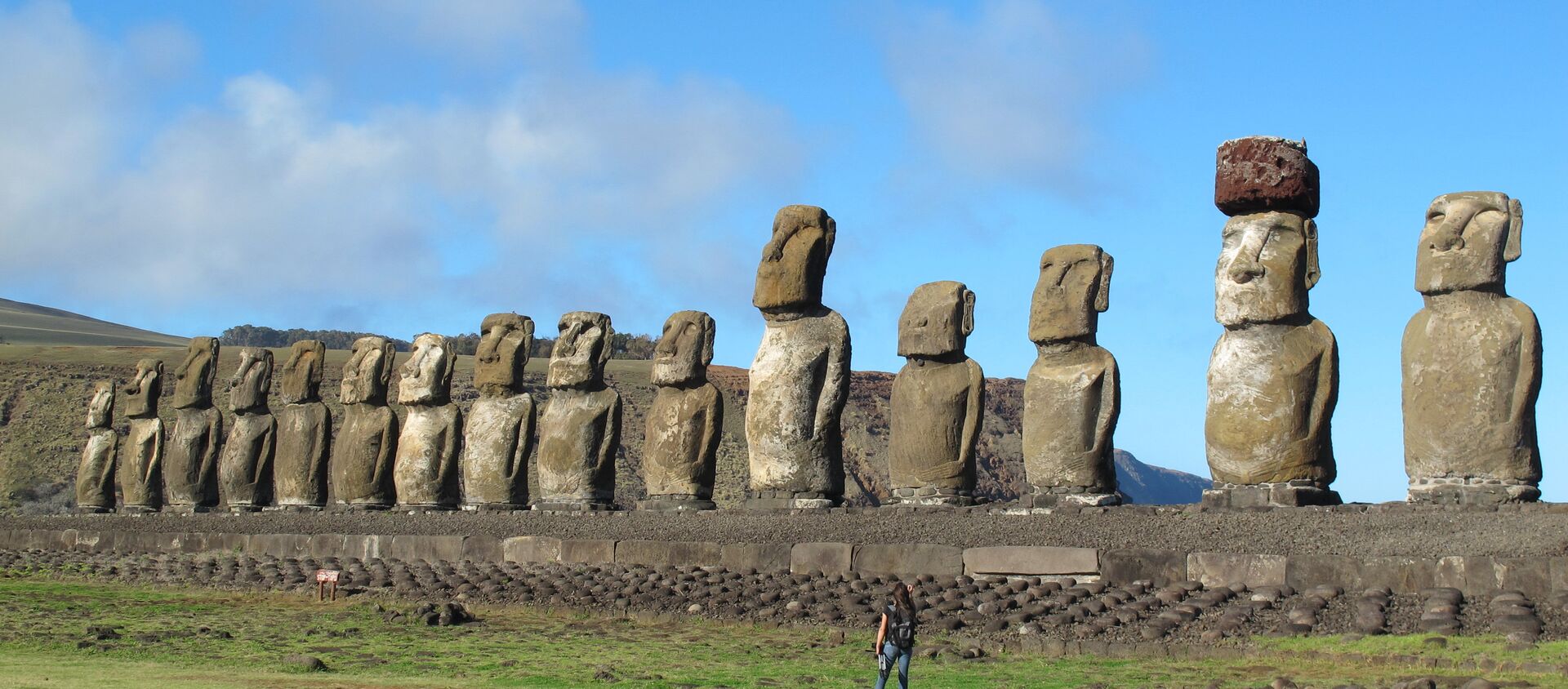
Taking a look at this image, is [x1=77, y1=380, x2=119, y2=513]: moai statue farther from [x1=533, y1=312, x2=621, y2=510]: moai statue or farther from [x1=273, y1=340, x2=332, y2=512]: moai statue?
[x1=533, y1=312, x2=621, y2=510]: moai statue

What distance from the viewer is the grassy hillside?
1738 inches

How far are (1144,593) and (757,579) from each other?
10.9ft

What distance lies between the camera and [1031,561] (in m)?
12.5

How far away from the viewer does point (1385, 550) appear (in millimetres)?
11211

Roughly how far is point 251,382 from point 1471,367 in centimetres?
1634

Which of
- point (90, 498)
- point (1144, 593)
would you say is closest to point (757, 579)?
point (1144, 593)

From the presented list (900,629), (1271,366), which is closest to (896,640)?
(900,629)

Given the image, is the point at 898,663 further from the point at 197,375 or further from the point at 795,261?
the point at 197,375

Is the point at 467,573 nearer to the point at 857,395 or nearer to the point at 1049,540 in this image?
the point at 1049,540

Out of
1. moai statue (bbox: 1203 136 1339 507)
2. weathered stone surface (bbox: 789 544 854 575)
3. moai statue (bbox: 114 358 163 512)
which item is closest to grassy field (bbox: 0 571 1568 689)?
weathered stone surface (bbox: 789 544 854 575)

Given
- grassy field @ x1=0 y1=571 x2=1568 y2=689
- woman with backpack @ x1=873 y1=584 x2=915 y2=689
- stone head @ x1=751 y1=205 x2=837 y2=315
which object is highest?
stone head @ x1=751 y1=205 x2=837 y2=315

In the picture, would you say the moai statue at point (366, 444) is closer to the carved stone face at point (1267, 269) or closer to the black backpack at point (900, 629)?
the carved stone face at point (1267, 269)

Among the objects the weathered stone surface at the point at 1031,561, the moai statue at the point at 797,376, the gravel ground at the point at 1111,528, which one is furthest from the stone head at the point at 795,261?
the weathered stone surface at the point at 1031,561

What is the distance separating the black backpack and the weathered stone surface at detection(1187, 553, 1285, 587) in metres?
3.27
